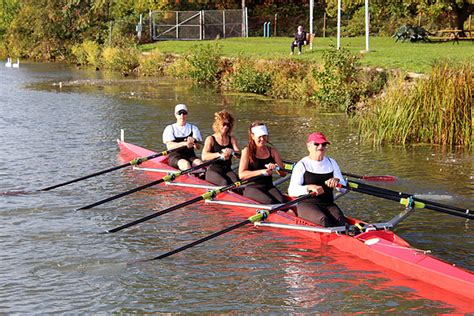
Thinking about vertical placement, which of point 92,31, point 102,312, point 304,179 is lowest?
point 102,312

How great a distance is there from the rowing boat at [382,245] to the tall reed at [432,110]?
7781 mm

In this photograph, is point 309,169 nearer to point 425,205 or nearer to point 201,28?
point 425,205

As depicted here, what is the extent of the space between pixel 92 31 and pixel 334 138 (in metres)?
41.3

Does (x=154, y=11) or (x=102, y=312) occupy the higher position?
(x=154, y=11)

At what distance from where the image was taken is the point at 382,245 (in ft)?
35.8

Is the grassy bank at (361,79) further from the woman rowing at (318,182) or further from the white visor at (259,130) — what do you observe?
the woman rowing at (318,182)

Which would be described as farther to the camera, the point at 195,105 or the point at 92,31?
the point at 92,31

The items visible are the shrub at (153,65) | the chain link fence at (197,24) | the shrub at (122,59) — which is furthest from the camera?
the chain link fence at (197,24)

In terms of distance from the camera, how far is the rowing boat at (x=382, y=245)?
9.86 meters

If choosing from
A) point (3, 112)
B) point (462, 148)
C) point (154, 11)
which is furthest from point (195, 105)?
point (154, 11)

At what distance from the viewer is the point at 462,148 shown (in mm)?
19578

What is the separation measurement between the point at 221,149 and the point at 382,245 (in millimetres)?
4865

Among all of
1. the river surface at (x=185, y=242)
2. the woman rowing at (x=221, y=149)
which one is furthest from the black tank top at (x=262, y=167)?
the woman rowing at (x=221, y=149)

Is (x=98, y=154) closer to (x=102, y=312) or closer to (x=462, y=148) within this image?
(x=462, y=148)
